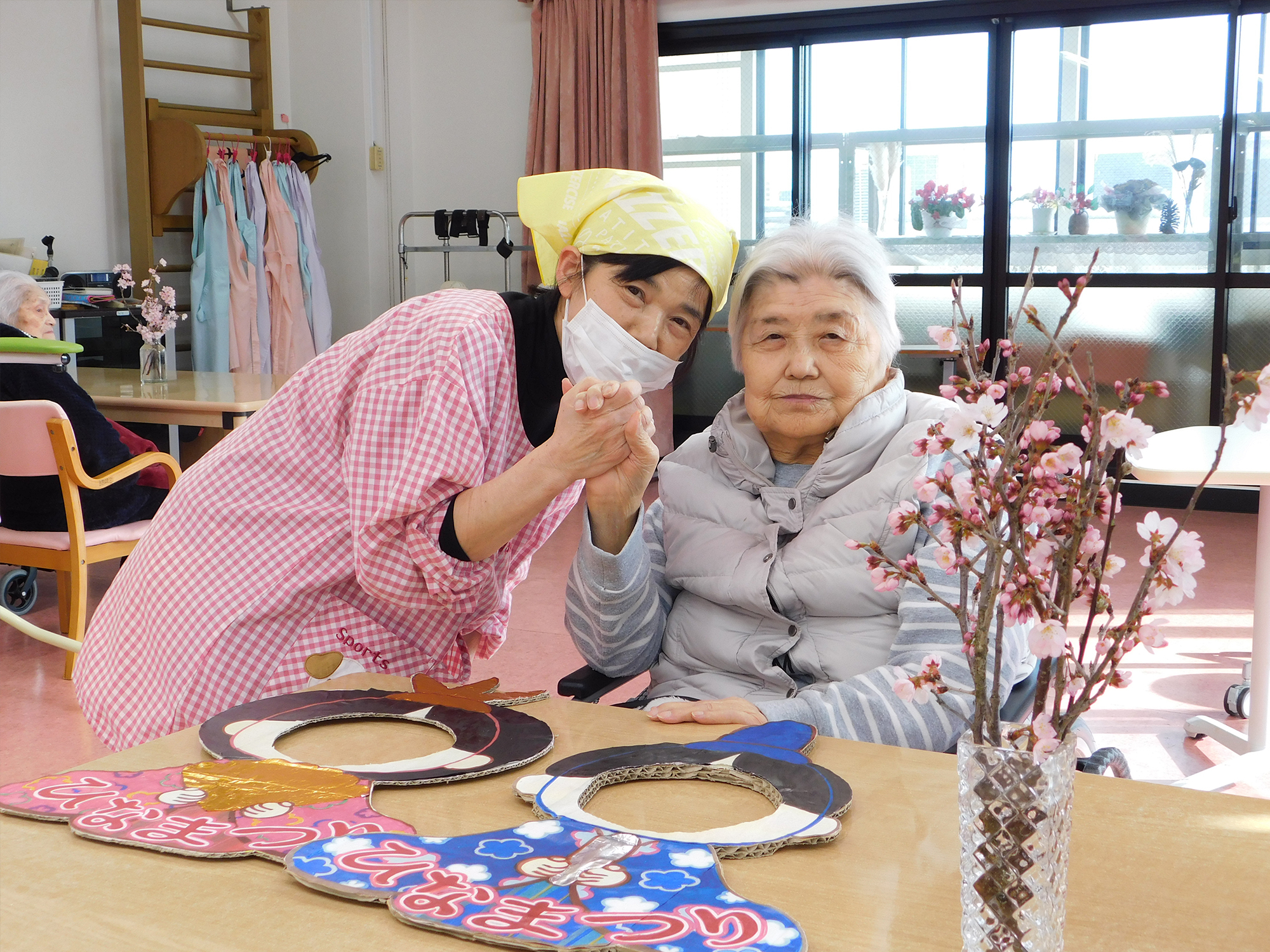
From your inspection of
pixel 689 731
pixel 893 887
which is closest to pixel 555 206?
pixel 689 731

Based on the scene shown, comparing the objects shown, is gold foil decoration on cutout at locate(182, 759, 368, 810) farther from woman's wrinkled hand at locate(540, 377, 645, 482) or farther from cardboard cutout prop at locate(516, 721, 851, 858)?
woman's wrinkled hand at locate(540, 377, 645, 482)

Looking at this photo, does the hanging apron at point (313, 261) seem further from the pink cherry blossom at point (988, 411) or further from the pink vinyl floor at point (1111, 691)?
the pink cherry blossom at point (988, 411)

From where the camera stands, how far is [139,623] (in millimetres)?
1351

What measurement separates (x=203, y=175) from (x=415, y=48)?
178cm

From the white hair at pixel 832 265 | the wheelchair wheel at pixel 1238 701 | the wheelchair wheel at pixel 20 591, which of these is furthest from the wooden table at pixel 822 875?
the wheelchair wheel at pixel 20 591

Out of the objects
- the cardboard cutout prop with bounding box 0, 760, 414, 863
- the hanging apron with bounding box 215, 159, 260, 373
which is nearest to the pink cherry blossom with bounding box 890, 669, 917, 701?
the cardboard cutout prop with bounding box 0, 760, 414, 863

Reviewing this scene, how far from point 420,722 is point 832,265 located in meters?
0.93

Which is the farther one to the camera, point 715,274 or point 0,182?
point 0,182

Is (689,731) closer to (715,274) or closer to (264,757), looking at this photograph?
(264,757)

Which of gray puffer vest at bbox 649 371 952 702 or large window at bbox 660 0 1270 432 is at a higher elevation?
large window at bbox 660 0 1270 432

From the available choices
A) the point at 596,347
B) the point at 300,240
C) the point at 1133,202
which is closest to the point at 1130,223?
the point at 1133,202

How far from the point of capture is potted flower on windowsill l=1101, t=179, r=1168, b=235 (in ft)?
19.0

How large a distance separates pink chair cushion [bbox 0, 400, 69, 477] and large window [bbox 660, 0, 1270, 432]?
3.78 metres

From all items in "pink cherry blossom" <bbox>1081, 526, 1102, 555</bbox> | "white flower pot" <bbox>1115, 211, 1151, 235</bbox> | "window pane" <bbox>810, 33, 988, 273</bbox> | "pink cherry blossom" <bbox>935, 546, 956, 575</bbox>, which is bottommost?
"pink cherry blossom" <bbox>935, 546, 956, 575</bbox>
